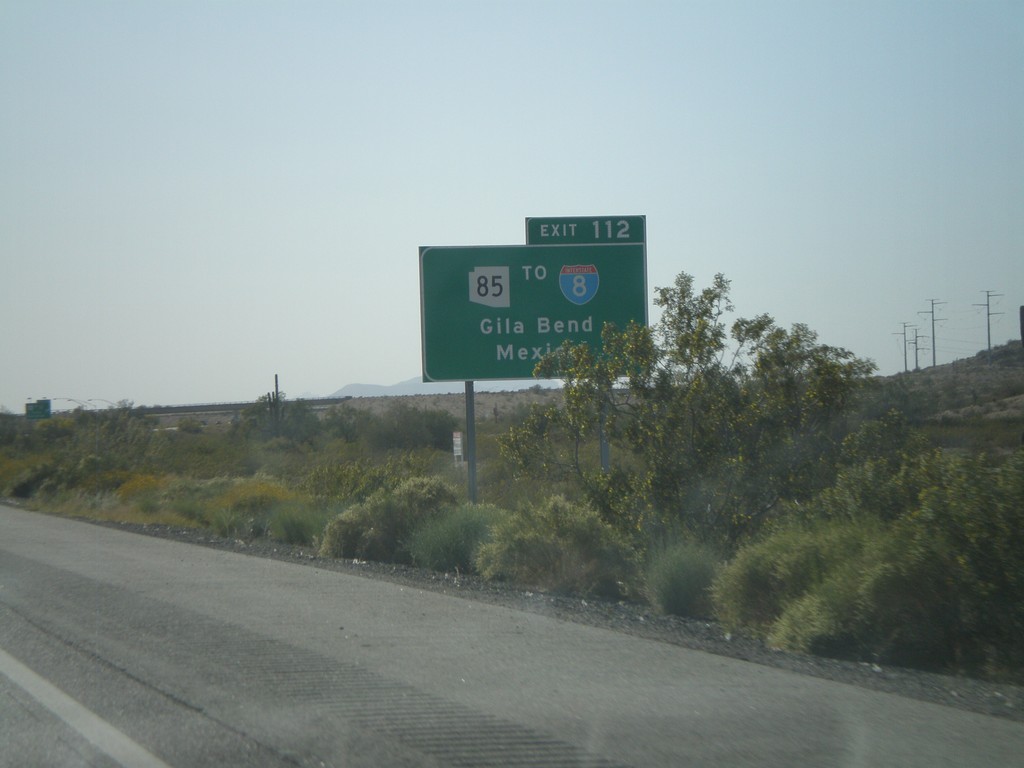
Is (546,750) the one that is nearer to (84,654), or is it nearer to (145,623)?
(84,654)

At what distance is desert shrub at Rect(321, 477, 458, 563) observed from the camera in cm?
1725

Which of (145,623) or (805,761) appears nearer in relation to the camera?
(805,761)

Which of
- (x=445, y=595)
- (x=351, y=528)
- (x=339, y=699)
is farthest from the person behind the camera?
(x=351, y=528)

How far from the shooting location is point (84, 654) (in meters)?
9.06

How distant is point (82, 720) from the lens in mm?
7062

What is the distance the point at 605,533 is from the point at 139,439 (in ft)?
134

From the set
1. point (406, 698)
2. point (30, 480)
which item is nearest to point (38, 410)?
point (30, 480)

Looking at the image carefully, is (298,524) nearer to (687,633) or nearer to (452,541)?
(452,541)

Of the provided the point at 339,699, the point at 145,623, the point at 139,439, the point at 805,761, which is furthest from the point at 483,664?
the point at 139,439

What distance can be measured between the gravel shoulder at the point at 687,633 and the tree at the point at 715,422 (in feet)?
5.72

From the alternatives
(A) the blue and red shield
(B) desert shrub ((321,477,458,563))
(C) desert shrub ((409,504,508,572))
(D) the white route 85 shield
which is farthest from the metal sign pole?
(A) the blue and red shield

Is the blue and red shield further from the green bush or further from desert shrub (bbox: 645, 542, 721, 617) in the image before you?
the green bush

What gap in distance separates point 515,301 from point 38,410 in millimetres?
78542

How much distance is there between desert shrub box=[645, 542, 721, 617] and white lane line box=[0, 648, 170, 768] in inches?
265
